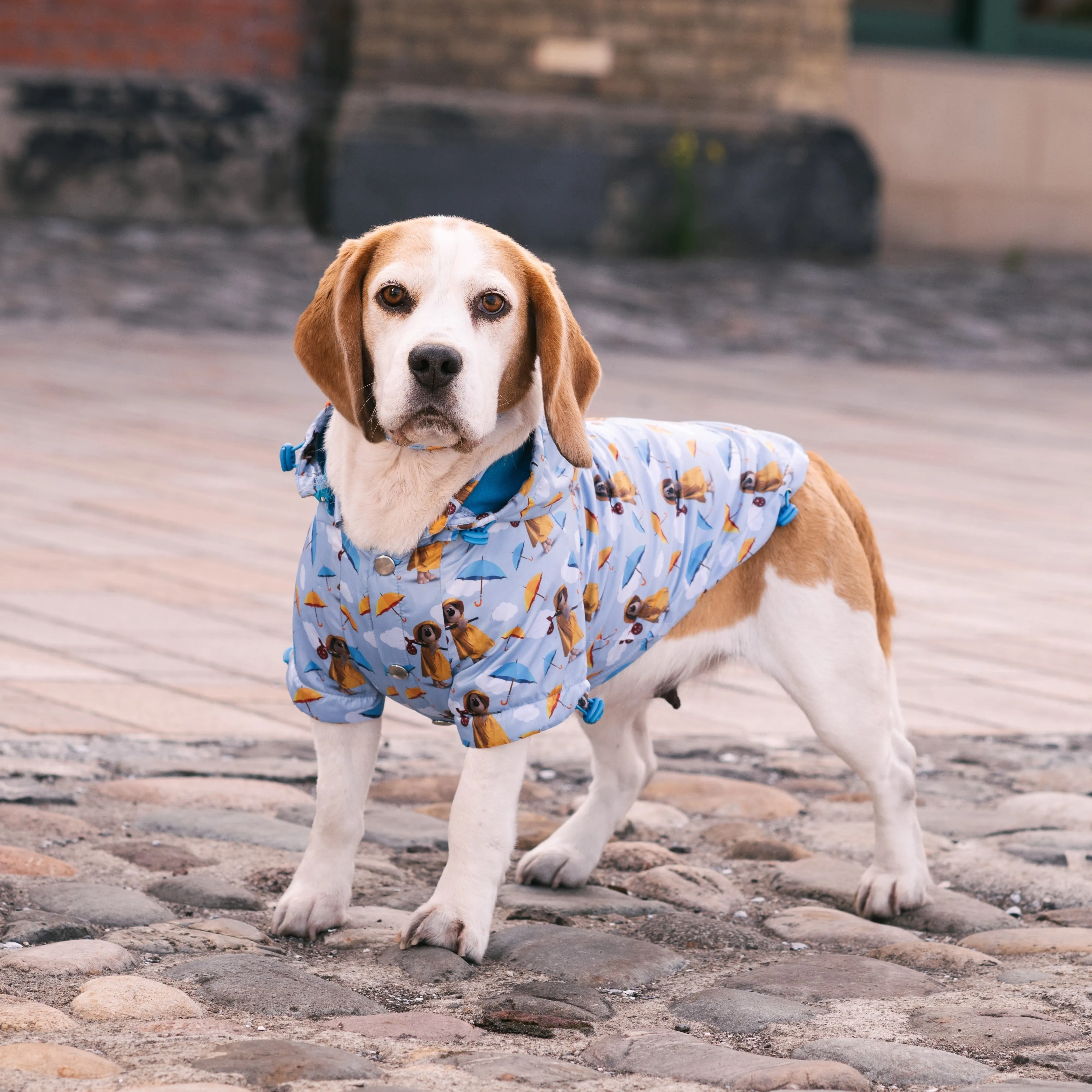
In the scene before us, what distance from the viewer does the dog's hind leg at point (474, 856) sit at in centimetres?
298

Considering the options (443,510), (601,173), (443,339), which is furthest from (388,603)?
(601,173)

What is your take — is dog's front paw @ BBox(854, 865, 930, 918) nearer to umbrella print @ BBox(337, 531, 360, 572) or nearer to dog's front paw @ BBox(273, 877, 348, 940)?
dog's front paw @ BBox(273, 877, 348, 940)

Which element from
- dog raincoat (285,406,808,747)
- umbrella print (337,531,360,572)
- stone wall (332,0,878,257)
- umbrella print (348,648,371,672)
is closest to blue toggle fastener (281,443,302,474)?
dog raincoat (285,406,808,747)

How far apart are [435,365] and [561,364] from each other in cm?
24

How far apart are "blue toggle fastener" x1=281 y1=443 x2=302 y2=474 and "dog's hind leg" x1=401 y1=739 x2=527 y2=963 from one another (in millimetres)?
640

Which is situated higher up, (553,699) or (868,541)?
(868,541)

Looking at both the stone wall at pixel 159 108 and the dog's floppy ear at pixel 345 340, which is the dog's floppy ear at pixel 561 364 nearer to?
the dog's floppy ear at pixel 345 340

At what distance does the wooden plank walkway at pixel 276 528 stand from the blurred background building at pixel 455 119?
2.91 m

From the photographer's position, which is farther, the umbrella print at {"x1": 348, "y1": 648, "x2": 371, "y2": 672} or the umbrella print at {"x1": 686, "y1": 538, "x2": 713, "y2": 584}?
the umbrella print at {"x1": 686, "y1": 538, "x2": 713, "y2": 584}

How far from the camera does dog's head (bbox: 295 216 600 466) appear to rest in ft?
9.68

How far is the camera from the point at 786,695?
5.01m

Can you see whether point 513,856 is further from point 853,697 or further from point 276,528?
point 276,528

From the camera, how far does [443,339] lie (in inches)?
116

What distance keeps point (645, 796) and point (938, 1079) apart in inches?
61.8
